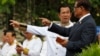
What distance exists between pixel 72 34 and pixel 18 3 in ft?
17.9

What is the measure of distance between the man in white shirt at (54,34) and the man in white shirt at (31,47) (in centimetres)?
42

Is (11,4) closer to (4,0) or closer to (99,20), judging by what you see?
(4,0)

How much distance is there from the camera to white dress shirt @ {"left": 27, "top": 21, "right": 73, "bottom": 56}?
23.3 ft

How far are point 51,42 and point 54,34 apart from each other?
8.6 inches

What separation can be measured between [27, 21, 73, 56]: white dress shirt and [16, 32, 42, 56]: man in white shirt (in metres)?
0.42

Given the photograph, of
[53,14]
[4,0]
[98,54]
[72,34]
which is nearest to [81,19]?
[72,34]

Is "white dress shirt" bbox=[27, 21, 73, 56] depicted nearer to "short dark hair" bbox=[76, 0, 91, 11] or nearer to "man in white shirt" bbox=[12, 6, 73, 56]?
"man in white shirt" bbox=[12, 6, 73, 56]

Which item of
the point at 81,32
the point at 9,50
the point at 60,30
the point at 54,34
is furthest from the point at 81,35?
the point at 9,50

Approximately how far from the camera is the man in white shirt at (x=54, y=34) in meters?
6.91

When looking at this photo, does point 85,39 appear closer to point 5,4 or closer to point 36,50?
point 36,50

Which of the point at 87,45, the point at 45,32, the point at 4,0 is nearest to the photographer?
the point at 87,45

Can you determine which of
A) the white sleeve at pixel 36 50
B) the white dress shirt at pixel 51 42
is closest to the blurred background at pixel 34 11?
the white sleeve at pixel 36 50

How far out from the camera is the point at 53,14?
11344 millimetres

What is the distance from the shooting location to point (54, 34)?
23.5ft
